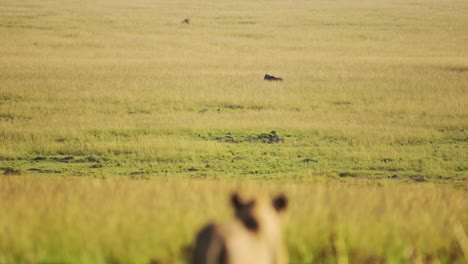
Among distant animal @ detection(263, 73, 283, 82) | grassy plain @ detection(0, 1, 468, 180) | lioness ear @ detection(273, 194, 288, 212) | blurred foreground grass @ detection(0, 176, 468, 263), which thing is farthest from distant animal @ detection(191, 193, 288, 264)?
distant animal @ detection(263, 73, 283, 82)

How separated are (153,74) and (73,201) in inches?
1116

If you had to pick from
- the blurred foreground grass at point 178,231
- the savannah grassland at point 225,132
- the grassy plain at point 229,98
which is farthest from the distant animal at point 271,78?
the blurred foreground grass at point 178,231

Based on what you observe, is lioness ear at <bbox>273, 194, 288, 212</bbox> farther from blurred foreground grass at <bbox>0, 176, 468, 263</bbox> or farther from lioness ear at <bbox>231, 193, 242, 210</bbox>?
blurred foreground grass at <bbox>0, 176, 468, 263</bbox>

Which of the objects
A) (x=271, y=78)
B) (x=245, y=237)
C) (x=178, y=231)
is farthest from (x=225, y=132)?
(x=245, y=237)

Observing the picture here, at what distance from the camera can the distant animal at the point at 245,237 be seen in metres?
2.87

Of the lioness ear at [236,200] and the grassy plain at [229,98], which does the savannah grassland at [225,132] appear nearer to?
the grassy plain at [229,98]

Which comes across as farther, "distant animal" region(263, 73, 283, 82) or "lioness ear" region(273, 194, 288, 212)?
"distant animal" region(263, 73, 283, 82)

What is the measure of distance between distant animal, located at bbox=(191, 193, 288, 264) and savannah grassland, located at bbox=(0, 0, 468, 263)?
1.62 metres

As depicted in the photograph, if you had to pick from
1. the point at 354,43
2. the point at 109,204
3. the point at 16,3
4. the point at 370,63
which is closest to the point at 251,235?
the point at 109,204

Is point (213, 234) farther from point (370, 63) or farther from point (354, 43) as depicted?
point (354, 43)

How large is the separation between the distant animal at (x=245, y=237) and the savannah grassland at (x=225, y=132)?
162 centimetres

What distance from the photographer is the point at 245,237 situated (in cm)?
298

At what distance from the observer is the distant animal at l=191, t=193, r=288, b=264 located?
2.87 m

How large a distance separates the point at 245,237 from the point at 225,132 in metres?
18.5
